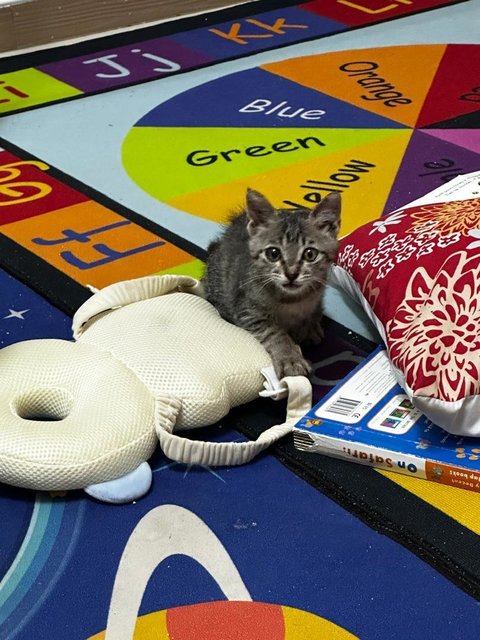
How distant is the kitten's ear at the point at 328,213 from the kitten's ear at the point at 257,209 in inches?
3.0

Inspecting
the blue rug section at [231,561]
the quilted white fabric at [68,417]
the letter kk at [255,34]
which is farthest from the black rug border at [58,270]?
the letter kk at [255,34]

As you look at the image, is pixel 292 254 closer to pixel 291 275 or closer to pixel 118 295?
pixel 291 275

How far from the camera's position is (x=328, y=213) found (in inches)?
69.2

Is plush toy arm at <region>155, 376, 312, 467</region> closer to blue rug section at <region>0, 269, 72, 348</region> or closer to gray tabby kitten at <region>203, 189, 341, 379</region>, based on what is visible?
gray tabby kitten at <region>203, 189, 341, 379</region>

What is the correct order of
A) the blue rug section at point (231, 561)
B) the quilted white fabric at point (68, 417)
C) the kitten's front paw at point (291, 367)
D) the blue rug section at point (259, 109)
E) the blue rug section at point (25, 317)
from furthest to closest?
the blue rug section at point (259, 109) < the blue rug section at point (25, 317) < the kitten's front paw at point (291, 367) < the quilted white fabric at point (68, 417) < the blue rug section at point (231, 561)

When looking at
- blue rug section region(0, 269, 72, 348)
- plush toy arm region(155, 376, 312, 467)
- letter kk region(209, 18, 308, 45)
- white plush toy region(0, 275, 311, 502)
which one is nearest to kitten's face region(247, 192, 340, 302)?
white plush toy region(0, 275, 311, 502)

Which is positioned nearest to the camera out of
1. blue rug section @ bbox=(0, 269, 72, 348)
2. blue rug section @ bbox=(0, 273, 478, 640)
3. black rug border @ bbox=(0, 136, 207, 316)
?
blue rug section @ bbox=(0, 273, 478, 640)

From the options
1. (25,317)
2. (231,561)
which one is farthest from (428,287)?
(25,317)

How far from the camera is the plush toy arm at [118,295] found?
1834mm

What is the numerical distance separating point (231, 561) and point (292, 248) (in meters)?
0.55

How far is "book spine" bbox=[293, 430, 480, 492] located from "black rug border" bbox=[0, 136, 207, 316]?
24.7 inches

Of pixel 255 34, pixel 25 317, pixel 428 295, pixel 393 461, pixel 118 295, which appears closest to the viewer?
pixel 393 461

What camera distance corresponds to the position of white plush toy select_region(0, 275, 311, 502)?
59.4 inches

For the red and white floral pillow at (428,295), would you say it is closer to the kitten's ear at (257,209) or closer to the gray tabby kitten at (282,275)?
the gray tabby kitten at (282,275)
